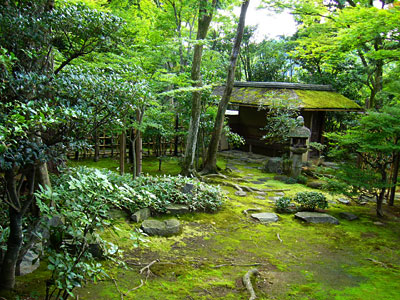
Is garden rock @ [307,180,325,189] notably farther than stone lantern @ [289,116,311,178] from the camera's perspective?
No

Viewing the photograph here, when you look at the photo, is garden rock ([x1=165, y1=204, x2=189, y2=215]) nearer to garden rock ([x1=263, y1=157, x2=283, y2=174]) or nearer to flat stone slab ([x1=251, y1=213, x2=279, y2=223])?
flat stone slab ([x1=251, y1=213, x2=279, y2=223])

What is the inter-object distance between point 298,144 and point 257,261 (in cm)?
763

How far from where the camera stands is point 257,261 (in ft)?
17.5

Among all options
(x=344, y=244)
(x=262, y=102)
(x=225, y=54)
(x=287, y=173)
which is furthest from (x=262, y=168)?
(x=225, y=54)

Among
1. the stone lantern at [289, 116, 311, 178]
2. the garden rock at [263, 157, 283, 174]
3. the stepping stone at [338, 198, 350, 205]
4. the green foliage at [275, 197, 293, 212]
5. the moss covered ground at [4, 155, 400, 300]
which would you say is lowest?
the moss covered ground at [4, 155, 400, 300]

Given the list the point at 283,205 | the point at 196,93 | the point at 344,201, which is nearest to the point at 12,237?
the point at 283,205

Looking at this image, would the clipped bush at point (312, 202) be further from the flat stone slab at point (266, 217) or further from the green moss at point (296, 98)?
the green moss at point (296, 98)

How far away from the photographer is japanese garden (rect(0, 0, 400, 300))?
2.96 metres

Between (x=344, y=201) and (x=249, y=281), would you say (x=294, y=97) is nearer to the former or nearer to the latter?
(x=344, y=201)

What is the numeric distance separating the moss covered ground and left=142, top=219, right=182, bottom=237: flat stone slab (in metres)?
0.16

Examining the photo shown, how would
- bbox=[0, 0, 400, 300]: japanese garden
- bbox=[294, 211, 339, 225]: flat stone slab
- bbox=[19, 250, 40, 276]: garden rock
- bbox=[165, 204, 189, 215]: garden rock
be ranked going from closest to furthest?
bbox=[0, 0, 400, 300]: japanese garden < bbox=[19, 250, 40, 276]: garden rock < bbox=[165, 204, 189, 215]: garden rock < bbox=[294, 211, 339, 225]: flat stone slab

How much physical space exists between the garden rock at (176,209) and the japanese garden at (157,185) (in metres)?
0.03

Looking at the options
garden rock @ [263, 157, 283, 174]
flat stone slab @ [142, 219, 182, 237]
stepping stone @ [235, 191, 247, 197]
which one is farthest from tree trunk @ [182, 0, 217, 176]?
garden rock @ [263, 157, 283, 174]

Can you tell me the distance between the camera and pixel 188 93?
37.5 ft
